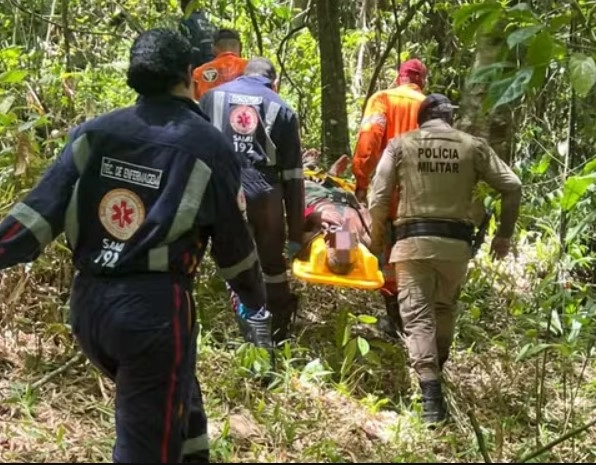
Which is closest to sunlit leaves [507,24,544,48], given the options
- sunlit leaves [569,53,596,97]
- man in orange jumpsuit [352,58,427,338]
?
sunlit leaves [569,53,596,97]

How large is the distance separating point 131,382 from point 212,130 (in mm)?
876

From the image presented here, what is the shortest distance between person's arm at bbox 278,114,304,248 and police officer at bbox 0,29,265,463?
2.13 meters

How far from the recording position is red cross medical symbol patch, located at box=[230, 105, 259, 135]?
5.09 meters

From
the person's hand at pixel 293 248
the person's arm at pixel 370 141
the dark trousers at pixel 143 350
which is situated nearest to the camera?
the dark trousers at pixel 143 350

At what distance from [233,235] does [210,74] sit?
121 inches

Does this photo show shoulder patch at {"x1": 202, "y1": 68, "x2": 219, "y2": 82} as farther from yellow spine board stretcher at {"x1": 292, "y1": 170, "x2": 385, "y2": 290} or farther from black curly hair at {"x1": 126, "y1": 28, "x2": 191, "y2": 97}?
black curly hair at {"x1": 126, "y1": 28, "x2": 191, "y2": 97}

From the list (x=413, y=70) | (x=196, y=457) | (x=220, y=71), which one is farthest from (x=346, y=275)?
(x=413, y=70)

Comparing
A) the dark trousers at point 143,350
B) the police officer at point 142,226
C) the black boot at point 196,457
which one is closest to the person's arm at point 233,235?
the police officer at point 142,226

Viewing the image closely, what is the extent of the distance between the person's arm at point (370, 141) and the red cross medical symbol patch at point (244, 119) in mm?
1248

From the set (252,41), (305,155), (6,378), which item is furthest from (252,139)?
(252,41)

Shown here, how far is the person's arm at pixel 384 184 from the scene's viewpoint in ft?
16.5

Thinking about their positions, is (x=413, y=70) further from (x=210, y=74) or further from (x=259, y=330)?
(x=259, y=330)

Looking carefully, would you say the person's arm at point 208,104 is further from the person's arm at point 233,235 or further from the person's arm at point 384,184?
the person's arm at point 233,235

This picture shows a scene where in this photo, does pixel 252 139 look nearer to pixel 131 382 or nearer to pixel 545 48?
pixel 131 382
